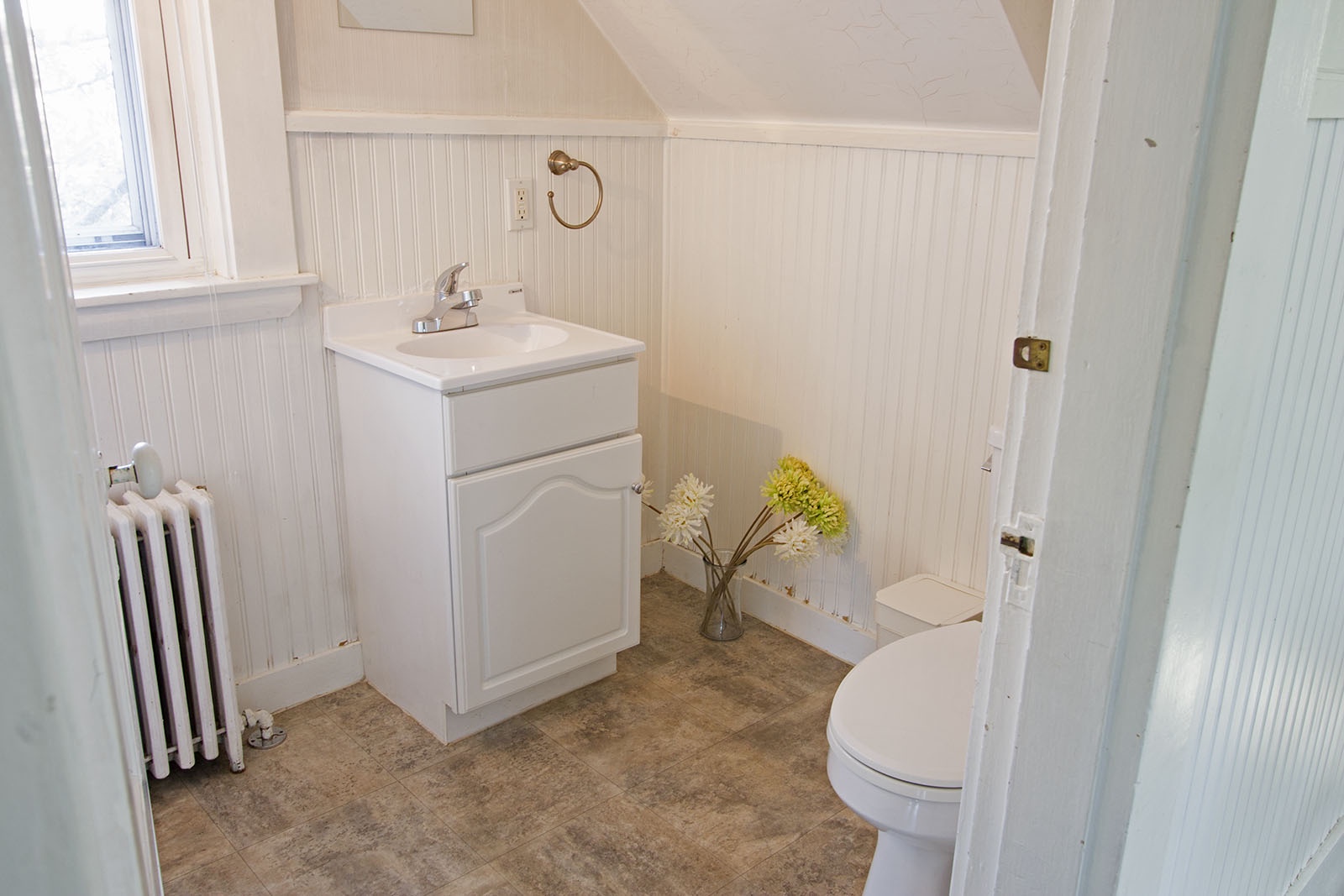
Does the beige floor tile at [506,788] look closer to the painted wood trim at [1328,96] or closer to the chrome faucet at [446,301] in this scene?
the chrome faucet at [446,301]

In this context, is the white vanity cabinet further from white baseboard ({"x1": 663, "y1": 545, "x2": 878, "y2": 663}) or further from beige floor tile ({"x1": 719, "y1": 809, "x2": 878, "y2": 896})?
beige floor tile ({"x1": 719, "y1": 809, "x2": 878, "y2": 896})

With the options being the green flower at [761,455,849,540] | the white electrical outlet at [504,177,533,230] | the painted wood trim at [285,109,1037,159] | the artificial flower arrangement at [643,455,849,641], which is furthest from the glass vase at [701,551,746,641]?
the painted wood trim at [285,109,1037,159]

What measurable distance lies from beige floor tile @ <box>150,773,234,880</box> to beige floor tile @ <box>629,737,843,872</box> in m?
0.79

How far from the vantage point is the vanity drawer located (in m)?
2.00

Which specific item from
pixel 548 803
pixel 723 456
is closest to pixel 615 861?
pixel 548 803

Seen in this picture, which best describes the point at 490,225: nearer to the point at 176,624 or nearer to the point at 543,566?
the point at 543,566

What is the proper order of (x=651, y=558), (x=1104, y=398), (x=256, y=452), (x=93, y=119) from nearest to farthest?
1. (x=1104, y=398)
2. (x=93, y=119)
3. (x=256, y=452)
4. (x=651, y=558)

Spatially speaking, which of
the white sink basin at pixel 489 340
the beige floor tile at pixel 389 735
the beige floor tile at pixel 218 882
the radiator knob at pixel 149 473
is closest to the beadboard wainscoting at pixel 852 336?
the white sink basin at pixel 489 340

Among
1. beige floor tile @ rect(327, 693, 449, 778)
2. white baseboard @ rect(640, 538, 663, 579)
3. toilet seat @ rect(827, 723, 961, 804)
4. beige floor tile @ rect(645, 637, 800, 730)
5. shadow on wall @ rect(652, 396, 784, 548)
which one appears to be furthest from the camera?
white baseboard @ rect(640, 538, 663, 579)

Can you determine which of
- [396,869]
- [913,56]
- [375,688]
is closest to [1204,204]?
[913,56]

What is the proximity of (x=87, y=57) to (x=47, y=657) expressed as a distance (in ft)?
6.45

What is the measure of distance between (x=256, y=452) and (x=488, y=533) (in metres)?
0.54

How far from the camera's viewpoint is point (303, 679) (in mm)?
2357

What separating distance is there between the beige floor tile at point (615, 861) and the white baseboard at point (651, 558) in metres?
1.09
